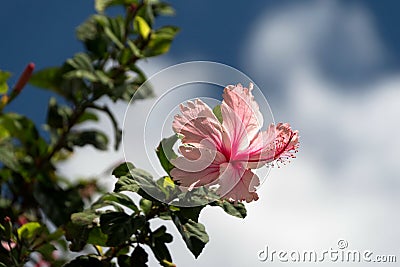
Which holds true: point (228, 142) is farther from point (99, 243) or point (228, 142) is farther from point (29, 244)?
point (29, 244)

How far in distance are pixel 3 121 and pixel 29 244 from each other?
0.75m

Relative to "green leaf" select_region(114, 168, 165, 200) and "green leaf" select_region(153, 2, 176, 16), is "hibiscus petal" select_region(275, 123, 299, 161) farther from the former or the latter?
"green leaf" select_region(153, 2, 176, 16)

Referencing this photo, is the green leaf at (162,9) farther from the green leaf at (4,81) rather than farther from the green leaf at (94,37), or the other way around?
the green leaf at (4,81)

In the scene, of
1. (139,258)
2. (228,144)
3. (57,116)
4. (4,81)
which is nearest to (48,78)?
(57,116)

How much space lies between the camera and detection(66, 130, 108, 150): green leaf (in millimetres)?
2182

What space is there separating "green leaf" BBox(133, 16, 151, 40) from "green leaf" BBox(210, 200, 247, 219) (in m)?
1.08

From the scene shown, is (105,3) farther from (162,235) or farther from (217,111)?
(217,111)

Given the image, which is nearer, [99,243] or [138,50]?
[99,243]

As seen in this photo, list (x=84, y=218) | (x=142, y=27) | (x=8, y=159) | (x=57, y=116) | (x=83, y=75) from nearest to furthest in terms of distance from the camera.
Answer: (x=84, y=218) → (x=8, y=159) → (x=83, y=75) → (x=142, y=27) → (x=57, y=116)

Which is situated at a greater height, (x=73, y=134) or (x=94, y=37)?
(x=94, y=37)

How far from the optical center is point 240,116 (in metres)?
1.09

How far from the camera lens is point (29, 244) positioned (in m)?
1.54

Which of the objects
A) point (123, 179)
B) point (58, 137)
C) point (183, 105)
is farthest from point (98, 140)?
point (183, 105)

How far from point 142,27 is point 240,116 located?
1156 millimetres
